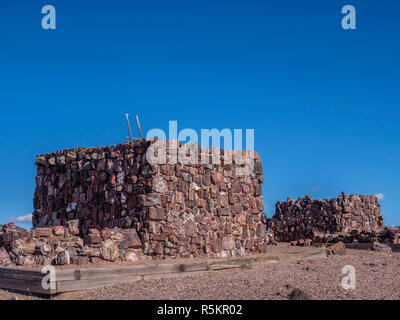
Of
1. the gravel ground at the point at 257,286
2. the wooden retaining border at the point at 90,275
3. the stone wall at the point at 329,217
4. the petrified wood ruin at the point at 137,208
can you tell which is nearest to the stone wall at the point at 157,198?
the petrified wood ruin at the point at 137,208

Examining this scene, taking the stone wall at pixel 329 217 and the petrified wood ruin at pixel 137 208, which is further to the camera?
the stone wall at pixel 329 217

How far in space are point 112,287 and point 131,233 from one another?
10.9 feet

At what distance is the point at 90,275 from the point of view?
822cm

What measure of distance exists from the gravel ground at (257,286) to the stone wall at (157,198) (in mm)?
2424

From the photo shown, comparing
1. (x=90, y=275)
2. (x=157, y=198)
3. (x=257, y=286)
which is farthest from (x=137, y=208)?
(x=257, y=286)

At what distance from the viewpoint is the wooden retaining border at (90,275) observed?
25.6 ft

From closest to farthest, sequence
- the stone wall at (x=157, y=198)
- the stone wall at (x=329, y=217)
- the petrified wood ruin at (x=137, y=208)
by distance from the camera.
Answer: the petrified wood ruin at (x=137, y=208)
the stone wall at (x=157, y=198)
the stone wall at (x=329, y=217)

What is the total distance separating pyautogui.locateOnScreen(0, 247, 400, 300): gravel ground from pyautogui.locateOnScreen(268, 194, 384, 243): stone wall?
45.7ft

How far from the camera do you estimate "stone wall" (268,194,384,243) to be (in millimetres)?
24766

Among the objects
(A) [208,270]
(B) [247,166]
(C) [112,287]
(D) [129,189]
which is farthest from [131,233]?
(B) [247,166]

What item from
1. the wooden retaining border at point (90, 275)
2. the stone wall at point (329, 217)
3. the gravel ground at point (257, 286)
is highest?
the stone wall at point (329, 217)

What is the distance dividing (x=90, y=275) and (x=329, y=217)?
19017mm

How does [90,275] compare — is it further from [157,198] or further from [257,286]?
[157,198]

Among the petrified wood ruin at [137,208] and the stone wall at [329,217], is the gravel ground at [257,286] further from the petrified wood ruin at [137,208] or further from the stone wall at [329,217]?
the stone wall at [329,217]
